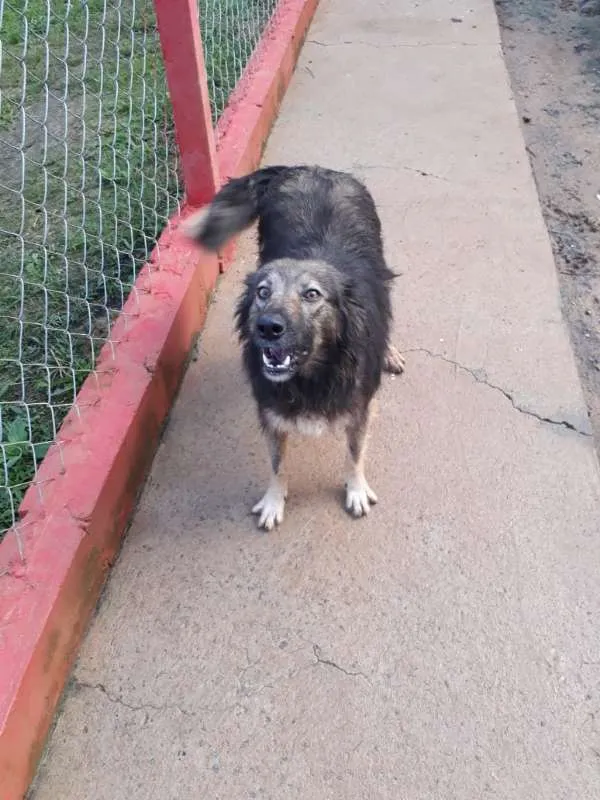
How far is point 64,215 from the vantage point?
3023 millimetres

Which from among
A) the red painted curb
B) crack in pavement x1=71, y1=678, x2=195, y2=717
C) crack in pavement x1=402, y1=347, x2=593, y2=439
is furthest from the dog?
crack in pavement x1=71, y1=678, x2=195, y2=717

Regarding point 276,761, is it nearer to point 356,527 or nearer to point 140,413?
point 356,527

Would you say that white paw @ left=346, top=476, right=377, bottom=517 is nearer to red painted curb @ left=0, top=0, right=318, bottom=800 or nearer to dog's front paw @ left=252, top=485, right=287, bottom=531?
dog's front paw @ left=252, top=485, right=287, bottom=531

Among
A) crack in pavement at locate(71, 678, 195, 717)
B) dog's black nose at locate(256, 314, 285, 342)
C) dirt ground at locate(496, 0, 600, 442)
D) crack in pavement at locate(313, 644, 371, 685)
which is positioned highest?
dog's black nose at locate(256, 314, 285, 342)

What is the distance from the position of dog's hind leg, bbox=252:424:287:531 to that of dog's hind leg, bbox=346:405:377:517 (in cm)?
25

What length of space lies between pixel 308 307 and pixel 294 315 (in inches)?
2.8

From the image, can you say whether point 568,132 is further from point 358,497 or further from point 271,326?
point 271,326

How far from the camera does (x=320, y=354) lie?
6.91 feet

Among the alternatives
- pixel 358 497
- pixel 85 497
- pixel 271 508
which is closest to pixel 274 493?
pixel 271 508

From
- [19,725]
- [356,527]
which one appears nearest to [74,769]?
[19,725]

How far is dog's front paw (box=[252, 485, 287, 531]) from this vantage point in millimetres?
2457

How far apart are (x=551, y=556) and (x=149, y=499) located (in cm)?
150

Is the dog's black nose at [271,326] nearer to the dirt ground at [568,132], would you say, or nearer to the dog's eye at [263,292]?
the dog's eye at [263,292]

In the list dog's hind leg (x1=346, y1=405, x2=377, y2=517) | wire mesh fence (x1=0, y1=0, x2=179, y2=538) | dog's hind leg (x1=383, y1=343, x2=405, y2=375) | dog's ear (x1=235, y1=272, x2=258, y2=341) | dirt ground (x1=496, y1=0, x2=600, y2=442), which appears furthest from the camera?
dirt ground (x1=496, y1=0, x2=600, y2=442)
